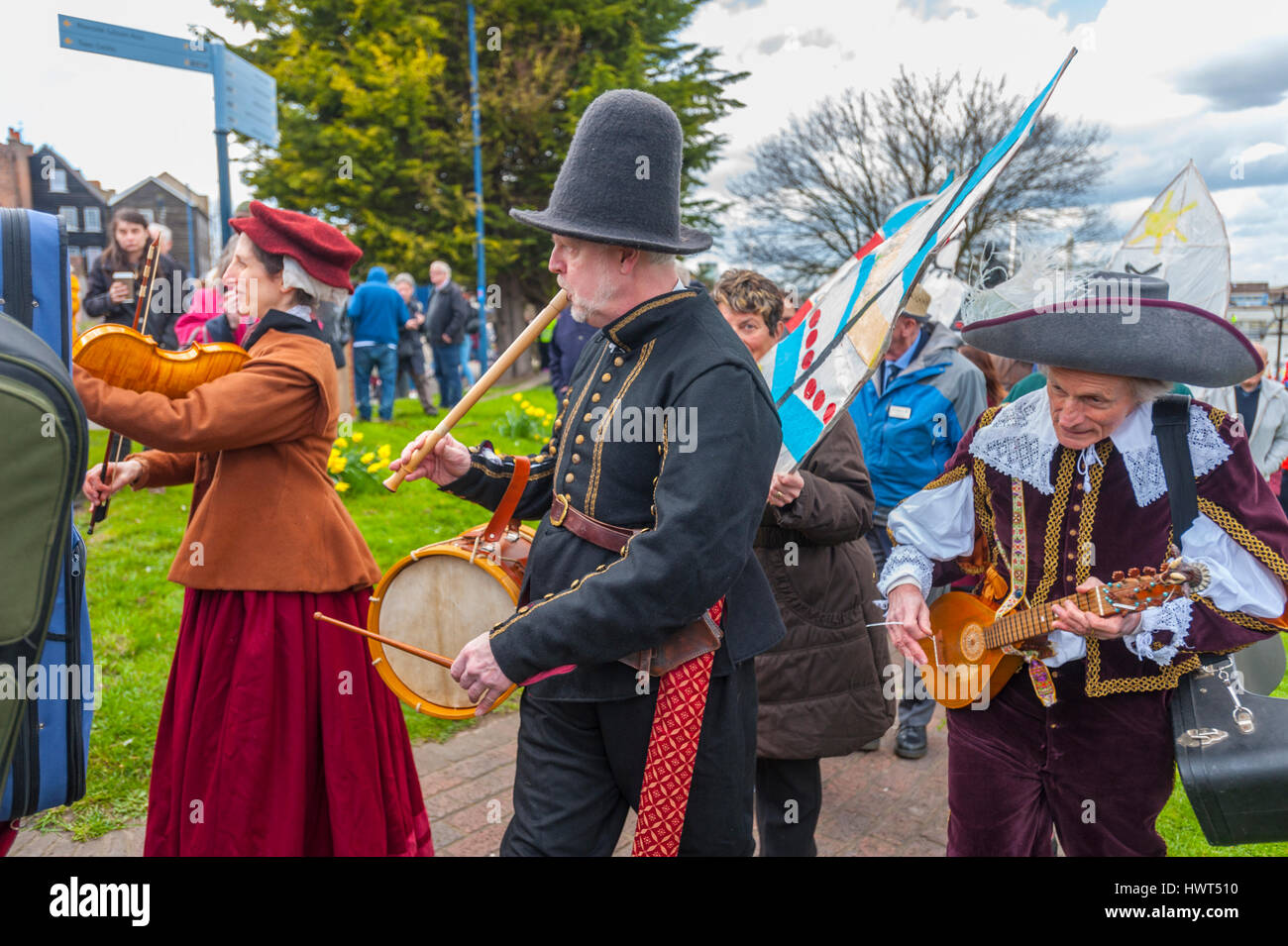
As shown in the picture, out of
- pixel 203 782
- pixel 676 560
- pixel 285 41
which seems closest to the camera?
pixel 676 560

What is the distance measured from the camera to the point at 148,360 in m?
2.75

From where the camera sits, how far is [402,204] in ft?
76.4

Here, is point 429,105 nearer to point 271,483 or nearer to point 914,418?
point 914,418

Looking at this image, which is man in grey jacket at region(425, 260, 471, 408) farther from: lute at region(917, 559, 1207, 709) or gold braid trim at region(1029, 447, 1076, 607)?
gold braid trim at region(1029, 447, 1076, 607)

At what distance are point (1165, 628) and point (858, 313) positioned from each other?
1.17 m

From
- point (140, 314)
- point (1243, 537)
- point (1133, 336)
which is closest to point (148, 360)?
point (140, 314)

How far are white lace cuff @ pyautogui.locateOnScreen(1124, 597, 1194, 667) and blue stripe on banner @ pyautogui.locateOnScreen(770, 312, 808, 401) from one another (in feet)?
4.21

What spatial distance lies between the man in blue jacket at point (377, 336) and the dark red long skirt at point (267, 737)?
30.9 feet

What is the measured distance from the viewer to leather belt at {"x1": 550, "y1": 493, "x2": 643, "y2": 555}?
216cm

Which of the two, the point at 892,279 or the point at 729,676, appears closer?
the point at 729,676

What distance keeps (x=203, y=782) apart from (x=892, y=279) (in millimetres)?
2619

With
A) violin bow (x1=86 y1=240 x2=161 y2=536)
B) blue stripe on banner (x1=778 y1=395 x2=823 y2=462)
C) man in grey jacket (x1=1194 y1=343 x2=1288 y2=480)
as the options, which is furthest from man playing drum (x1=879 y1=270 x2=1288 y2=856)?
man in grey jacket (x1=1194 y1=343 x2=1288 y2=480)

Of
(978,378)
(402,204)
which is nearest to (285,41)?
(402,204)
